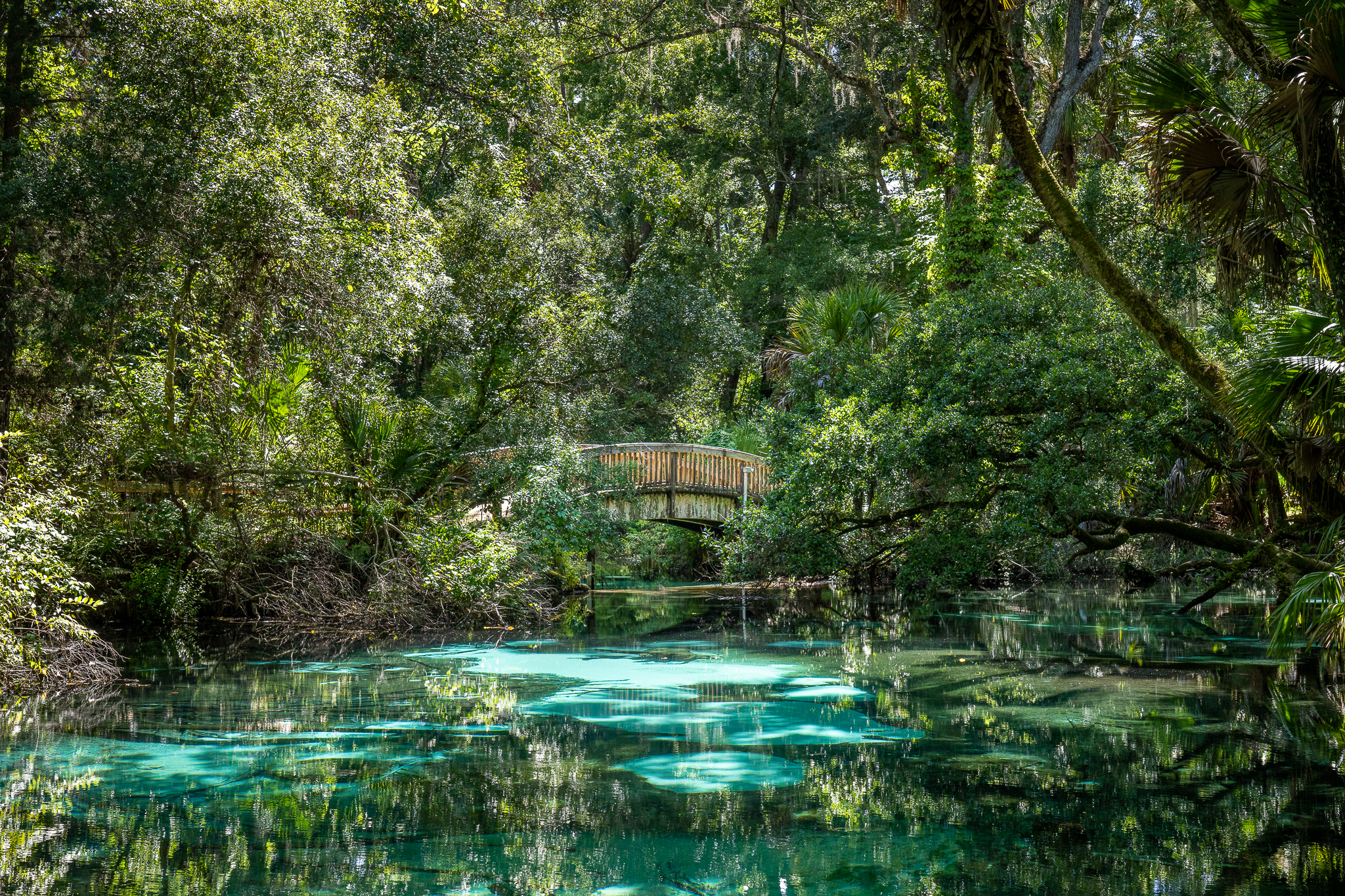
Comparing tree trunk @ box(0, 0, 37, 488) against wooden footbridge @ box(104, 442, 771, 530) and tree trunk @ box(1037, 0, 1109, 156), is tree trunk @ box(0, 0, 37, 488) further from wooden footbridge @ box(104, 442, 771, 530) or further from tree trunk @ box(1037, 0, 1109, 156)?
tree trunk @ box(1037, 0, 1109, 156)

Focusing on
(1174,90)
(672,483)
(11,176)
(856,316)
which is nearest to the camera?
(1174,90)

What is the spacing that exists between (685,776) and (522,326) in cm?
1364

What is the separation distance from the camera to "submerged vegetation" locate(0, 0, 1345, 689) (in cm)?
808

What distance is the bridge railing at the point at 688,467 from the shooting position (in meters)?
18.3

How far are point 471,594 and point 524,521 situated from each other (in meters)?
1.91

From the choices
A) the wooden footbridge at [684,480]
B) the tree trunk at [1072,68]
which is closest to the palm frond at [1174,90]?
the wooden footbridge at [684,480]

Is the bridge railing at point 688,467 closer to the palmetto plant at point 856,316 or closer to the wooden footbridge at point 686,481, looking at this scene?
the wooden footbridge at point 686,481

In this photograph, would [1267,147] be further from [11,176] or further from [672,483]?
[672,483]

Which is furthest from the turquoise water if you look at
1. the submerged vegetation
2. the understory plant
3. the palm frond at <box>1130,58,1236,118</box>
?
the palm frond at <box>1130,58,1236,118</box>

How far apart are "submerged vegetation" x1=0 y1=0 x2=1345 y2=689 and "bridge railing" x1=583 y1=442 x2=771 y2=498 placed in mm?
914

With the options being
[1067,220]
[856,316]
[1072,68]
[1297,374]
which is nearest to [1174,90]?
[1067,220]

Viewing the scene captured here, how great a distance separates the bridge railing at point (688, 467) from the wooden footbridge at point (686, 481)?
0.04 feet

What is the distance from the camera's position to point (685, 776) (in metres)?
5.90

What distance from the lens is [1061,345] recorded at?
37.5 feet
